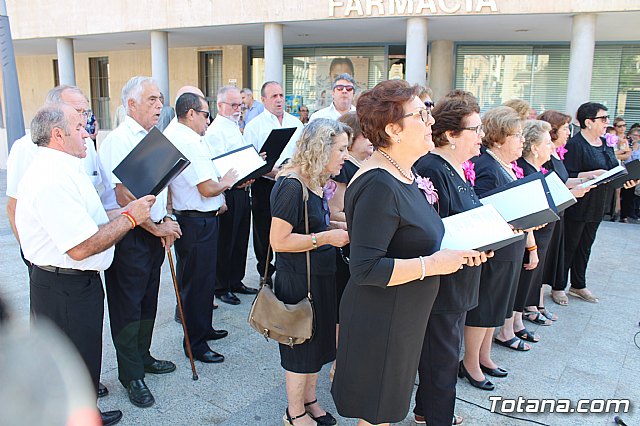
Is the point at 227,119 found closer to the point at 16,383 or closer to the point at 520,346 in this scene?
the point at 520,346

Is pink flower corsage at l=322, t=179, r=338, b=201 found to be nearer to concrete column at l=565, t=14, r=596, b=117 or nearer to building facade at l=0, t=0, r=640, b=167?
building facade at l=0, t=0, r=640, b=167

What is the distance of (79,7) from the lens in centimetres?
1438

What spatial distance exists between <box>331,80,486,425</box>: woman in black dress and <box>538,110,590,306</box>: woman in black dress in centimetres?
280

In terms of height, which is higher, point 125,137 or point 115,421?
point 125,137

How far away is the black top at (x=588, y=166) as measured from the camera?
507 cm

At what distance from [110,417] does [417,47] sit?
1004cm

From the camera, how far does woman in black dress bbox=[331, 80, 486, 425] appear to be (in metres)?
2.04

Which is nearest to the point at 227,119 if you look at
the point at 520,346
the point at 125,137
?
the point at 125,137

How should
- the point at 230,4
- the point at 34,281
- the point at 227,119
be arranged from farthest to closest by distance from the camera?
the point at 230,4 < the point at 227,119 < the point at 34,281

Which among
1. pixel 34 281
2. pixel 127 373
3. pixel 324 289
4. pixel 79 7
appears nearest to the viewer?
pixel 34 281

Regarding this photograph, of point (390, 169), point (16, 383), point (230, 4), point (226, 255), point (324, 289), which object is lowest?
point (226, 255)

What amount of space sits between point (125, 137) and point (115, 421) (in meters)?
1.71

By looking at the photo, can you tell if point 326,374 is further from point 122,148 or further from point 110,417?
point 122,148

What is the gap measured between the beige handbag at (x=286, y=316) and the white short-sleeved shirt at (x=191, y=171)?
1142mm
